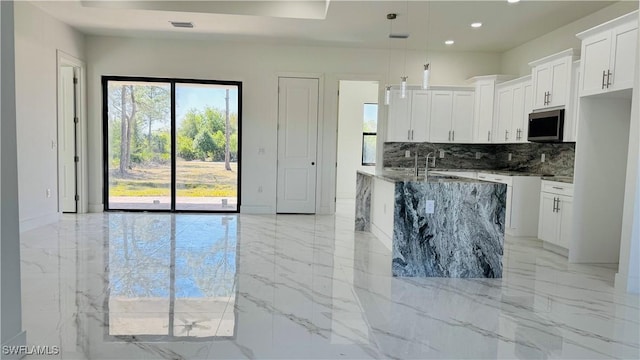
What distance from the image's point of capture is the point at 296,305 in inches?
124

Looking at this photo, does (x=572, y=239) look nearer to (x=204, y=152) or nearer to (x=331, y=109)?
(x=331, y=109)

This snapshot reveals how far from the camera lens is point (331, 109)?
297 inches

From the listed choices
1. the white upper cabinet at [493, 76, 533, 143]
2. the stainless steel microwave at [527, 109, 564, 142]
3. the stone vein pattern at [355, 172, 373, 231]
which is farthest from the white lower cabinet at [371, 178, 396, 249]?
the white upper cabinet at [493, 76, 533, 143]

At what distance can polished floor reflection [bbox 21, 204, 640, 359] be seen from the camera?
253cm

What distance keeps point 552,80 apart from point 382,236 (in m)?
2.98

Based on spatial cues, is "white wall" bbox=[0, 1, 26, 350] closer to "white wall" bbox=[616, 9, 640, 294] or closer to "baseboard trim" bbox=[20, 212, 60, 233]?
"baseboard trim" bbox=[20, 212, 60, 233]

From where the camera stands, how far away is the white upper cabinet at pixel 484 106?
23.0 ft

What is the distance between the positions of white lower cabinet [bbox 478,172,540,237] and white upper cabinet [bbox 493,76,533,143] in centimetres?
73

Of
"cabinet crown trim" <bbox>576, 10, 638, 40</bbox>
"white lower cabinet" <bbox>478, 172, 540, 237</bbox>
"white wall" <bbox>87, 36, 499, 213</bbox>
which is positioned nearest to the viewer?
"cabinet crown trim" <bbox>576, 10, 638, 40</bbox>

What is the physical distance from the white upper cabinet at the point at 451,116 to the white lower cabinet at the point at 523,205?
1.72m

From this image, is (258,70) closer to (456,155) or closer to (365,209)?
(365,209)

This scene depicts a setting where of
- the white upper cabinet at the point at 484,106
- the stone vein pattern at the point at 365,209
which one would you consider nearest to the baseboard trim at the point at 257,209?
the stone vein pattern at the point at 365,209

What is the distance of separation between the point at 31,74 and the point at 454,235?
5.66 meters

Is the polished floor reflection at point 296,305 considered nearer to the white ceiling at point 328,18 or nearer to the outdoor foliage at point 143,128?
the outdoor foliage at point 143,128
